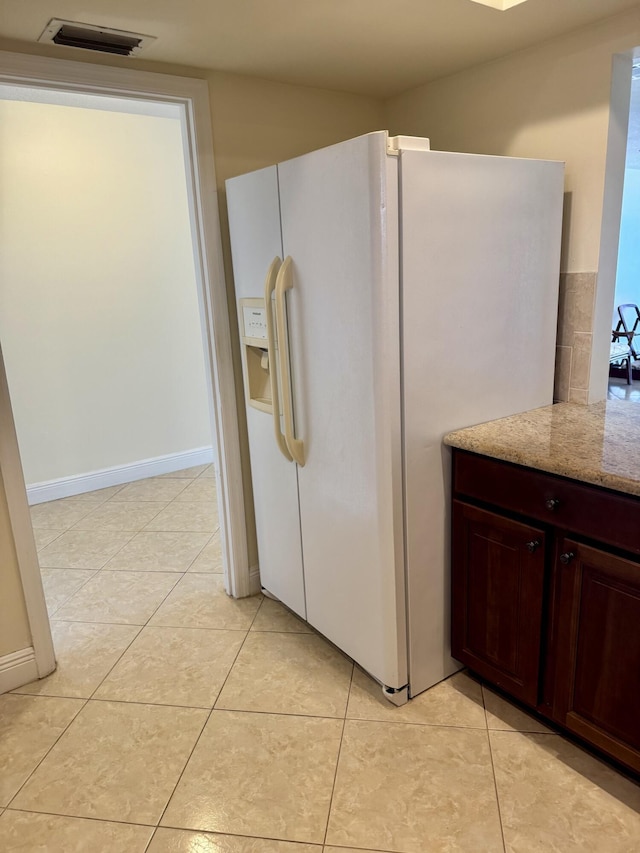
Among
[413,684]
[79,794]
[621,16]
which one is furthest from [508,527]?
[621,16]

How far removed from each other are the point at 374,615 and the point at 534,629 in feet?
1.64

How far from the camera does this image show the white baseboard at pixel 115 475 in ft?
13.0

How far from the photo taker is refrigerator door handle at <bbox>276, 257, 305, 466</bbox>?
6.43 ft

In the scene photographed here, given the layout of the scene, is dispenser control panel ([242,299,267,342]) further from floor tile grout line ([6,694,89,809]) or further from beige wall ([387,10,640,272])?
floor tile grout line ([6,694,89,809])

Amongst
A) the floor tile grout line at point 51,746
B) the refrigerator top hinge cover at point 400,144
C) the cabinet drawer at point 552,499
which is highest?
the refrigerator top hinge cover at point 400,144

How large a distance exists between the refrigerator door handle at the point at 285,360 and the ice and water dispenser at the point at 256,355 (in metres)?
0.16

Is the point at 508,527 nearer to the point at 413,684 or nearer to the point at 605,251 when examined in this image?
the point at 413,684

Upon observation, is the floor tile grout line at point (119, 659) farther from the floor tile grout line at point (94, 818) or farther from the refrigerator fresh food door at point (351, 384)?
the refrigerator fresh food door at point (351, 384)

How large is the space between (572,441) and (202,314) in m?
1.50

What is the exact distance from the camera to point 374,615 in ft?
6.44

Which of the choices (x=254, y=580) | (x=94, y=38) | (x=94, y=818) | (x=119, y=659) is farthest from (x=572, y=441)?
(x=94, y=38)

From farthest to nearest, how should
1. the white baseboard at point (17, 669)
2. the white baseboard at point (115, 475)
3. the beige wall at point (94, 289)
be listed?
1. the white baseboard at point (115, 475)
2. the beige wall at point (94, 289)
3. the white baseboard at point (17, 669)

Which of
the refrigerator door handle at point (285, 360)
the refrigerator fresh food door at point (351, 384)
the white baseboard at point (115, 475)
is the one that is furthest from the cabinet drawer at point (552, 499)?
the white baseboard at point (115, 475)

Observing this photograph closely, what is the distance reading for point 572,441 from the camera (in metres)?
1.73
